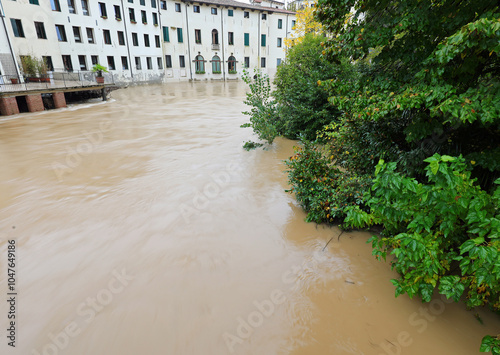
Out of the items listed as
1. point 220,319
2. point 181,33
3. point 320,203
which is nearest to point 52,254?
point 220,319

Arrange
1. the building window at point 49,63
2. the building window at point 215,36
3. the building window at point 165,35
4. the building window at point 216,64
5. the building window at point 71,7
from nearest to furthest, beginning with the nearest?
1. the building window at point 49,63
2. the building window at point 71,7
3. the building window at point 165,35
4. the building window at point 215,36
5. the building window at point 216,64

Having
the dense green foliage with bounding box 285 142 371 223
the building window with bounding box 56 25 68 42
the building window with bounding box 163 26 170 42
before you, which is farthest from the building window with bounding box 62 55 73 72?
the dense green foliage with bounding box 285 142 371 223

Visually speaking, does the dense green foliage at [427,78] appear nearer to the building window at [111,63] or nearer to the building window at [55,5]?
the building window at [55,5]

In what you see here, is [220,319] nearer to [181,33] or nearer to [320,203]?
[320,203]

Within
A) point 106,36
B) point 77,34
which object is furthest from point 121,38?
point 77,34

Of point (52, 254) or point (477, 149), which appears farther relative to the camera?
point (52, 254)

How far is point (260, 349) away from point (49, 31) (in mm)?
33599

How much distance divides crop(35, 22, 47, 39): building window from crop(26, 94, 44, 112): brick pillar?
37.0ft

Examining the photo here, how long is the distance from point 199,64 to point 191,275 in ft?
143

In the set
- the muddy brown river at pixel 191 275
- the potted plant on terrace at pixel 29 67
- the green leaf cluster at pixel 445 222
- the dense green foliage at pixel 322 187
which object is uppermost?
the potted plant on terrace at pixel 29 67

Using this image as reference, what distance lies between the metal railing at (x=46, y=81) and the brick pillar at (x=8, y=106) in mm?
518

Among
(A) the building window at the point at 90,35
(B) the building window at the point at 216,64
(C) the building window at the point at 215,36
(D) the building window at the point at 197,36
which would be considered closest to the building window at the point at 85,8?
(A) the building window at the point at 90,35

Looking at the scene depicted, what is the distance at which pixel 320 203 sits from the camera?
224 inches

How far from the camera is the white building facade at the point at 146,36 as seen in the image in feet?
81.4
